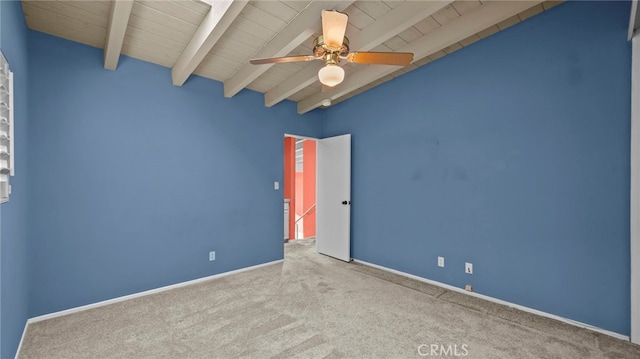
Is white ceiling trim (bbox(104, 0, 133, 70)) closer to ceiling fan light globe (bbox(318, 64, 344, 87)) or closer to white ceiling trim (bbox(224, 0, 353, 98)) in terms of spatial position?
white ceiling trim (bbox(224, 0, 353, 98))

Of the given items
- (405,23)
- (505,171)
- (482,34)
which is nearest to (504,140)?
(505,171)

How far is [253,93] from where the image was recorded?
405 centimetres

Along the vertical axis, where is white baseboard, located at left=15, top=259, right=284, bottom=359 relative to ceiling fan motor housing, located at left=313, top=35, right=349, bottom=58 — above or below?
below

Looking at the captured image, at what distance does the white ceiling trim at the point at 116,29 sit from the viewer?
2.04 m

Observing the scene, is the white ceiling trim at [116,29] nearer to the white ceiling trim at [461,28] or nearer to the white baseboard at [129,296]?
the white baseboard at [129,296]

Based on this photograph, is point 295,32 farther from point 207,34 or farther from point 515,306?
point 515,306

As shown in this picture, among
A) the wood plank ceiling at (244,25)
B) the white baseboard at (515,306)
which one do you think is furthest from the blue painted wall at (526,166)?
the wood plank ceiling at (244,25)

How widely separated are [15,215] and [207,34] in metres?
2.04

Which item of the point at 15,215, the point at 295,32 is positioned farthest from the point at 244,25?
the point at 15,215

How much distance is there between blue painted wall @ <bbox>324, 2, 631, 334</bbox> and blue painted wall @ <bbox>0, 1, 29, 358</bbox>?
3.74 meters

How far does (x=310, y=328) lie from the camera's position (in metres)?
2.38

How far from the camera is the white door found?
172 inches

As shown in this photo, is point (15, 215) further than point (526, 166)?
No

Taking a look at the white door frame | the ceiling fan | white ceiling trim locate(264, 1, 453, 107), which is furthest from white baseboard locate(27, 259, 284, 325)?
the white door frame
